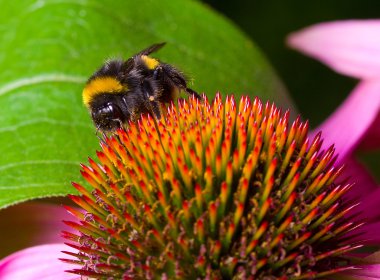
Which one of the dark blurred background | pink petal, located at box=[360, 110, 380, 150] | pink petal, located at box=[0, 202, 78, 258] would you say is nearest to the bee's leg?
pink petal, located at box=[0, 202, 78, 258]

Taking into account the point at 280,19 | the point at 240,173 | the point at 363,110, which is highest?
the point at 280,19

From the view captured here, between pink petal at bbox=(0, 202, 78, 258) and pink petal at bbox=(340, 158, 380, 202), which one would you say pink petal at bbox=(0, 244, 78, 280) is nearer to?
pink petal at bbox=(0, 202, 78, 258)

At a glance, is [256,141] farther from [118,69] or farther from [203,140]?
[118,69]

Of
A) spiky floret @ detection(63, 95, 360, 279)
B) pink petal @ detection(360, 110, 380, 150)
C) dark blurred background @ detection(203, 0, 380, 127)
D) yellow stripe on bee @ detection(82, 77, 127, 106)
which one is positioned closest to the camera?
spiky floret @ detection(63, 95, 360, 279)

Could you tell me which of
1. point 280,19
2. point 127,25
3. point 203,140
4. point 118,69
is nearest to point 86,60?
point 127,25

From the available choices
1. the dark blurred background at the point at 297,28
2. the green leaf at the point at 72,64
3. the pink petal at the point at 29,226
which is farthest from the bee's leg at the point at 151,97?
the dark blurred background at the point at 297,28

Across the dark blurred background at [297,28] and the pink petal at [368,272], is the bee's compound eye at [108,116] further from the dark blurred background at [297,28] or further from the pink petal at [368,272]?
the dark blurred background at [297,28]
